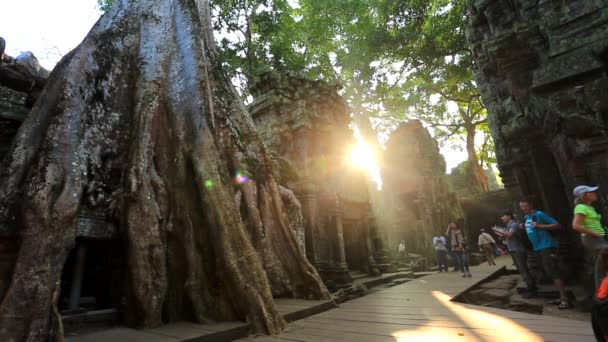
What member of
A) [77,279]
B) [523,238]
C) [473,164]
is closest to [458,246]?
[523,238]

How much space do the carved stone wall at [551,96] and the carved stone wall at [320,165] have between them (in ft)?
12.9

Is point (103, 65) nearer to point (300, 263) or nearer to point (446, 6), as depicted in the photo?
point (300, 263)

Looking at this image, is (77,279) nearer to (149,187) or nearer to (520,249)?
(149,187)

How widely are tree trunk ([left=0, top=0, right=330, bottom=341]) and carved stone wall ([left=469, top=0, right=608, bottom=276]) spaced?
3.84 metres

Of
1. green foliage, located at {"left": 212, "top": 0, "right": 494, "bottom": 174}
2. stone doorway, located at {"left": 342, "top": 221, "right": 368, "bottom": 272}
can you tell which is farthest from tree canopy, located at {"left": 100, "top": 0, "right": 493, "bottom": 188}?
stone doorway, located at {"left": 342, "top": 221, "right": 368, "bottom": 272}

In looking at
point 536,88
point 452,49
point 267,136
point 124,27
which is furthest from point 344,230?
point 452,49

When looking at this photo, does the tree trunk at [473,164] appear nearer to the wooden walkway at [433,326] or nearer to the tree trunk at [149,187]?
the wooden walkway at [433,326]

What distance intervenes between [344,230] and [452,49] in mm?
9276

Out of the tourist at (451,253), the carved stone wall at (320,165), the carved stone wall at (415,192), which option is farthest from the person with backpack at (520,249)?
the carved stone wall at (415,192)

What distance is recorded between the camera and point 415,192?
15.1 m

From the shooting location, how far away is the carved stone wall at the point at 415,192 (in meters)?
14.1

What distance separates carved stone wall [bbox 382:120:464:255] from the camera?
46.4 ft

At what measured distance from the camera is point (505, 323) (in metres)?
2.64

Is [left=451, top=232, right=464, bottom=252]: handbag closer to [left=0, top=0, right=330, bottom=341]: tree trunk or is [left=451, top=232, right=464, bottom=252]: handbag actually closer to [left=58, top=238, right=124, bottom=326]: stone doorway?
[left=0, top=0, right=330, bottom=341]: tree trunk
